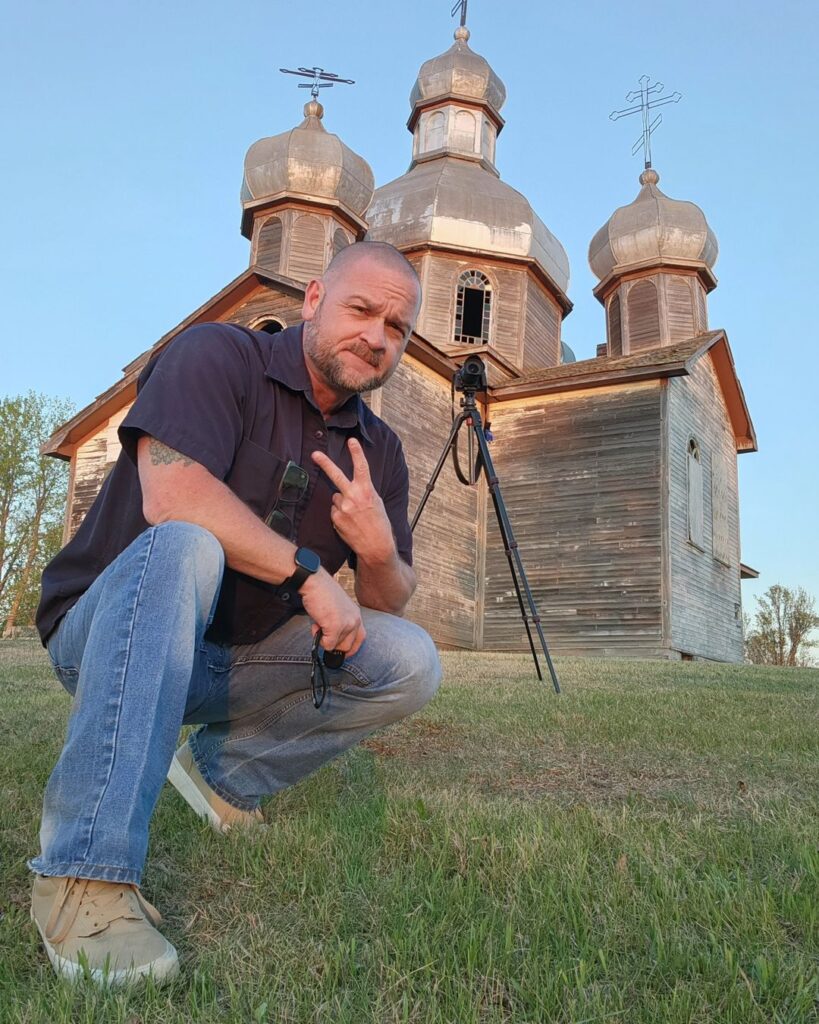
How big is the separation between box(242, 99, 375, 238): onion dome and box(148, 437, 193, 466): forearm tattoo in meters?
18.5

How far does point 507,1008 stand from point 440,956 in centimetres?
18

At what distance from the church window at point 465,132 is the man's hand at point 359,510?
75.1 feet

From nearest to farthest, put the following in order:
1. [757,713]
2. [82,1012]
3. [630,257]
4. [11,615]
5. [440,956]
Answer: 1. [82,1012]
2. [440,956]
3. [757,713]
4. [630,257]
5. [11,615]

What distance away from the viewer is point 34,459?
1148 inches

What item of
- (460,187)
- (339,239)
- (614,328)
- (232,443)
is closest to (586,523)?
(339,239)

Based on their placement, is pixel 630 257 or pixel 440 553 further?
pixel 630 257

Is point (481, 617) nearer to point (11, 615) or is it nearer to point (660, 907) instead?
point (660, 907)

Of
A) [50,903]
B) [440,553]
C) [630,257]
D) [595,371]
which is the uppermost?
[630,257]

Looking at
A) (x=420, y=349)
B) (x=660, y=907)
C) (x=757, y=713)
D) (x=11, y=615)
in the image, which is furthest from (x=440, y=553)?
(x=11, y=615)

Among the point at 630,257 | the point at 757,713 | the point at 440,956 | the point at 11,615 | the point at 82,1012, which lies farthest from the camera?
the point at 11,615

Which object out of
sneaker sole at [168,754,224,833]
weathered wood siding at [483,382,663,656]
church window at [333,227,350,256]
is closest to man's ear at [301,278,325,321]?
sneaker sole at [168,754,224,833]

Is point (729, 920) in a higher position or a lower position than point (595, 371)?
lower

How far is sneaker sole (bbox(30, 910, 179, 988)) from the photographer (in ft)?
5.06

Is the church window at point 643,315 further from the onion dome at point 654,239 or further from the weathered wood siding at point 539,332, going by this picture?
the weathered wood siding at point 539,332
